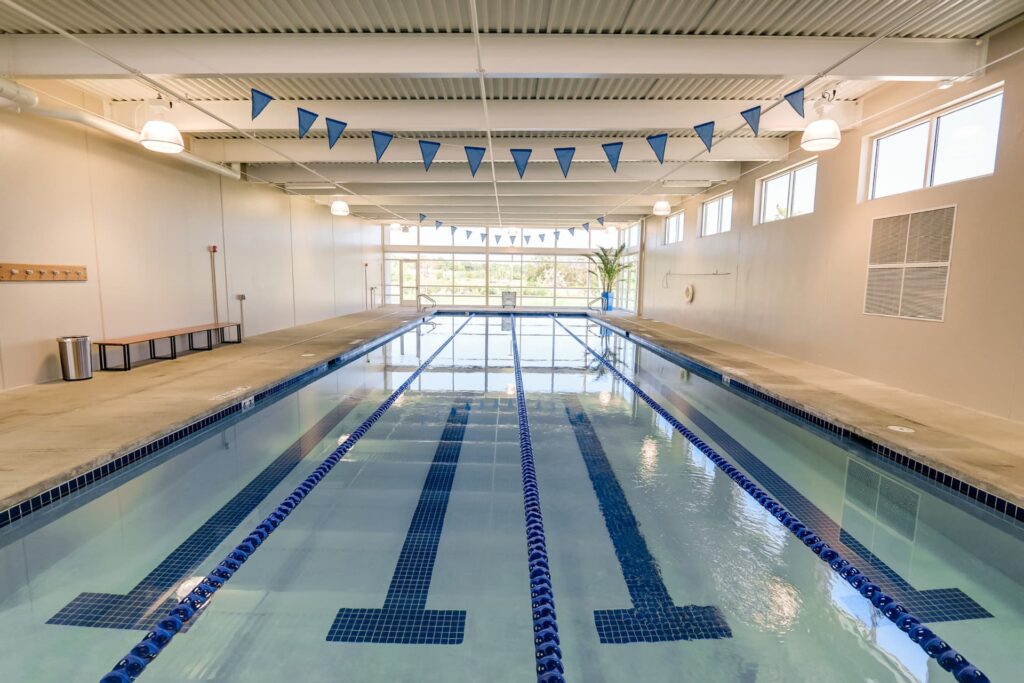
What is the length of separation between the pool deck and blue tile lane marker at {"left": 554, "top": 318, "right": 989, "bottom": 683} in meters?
1.00

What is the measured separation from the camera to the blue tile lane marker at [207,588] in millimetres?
1674

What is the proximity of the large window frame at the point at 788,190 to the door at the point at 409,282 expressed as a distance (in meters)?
13.1

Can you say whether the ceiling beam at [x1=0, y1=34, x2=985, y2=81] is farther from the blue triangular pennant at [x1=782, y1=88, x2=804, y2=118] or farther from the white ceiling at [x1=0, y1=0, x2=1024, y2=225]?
the blue triangular pennant at [x1=782, y1=88, x2=804, y2=118]

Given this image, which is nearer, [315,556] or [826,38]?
[315,556]

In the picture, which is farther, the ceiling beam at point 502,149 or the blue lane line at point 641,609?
the ceiling beam at point 502,149

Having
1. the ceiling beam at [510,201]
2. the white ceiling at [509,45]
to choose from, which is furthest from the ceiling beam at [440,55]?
the ceiling beam at [510,201]

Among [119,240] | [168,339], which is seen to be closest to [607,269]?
[168,339]

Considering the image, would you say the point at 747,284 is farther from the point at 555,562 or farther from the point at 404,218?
the point at 404,218

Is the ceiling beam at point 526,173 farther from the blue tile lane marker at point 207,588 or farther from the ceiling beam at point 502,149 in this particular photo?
the blue tile lane marker at point 207,588

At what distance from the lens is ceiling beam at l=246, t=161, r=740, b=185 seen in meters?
8.13

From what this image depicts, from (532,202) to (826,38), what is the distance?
7.50 metres

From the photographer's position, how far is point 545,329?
39.5 feet

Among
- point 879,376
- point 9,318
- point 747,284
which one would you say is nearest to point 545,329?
point 747,284

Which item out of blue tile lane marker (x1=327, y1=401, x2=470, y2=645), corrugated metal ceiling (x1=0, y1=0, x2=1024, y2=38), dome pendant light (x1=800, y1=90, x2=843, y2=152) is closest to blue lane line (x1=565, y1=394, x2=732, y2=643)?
blue tile lane marker (x1=327, y1=401, x2=470, y2=645)
